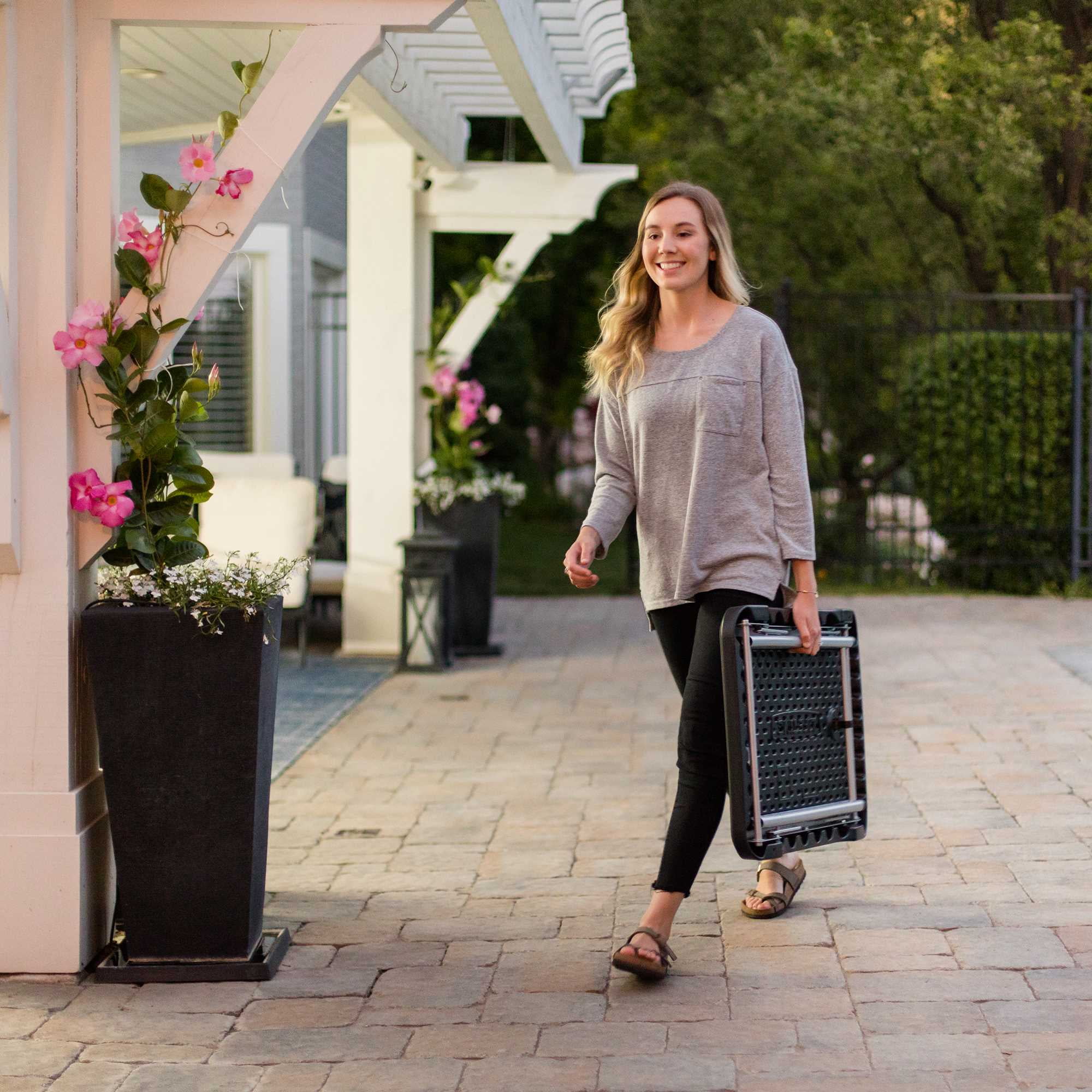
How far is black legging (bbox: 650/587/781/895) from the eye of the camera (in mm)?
3451

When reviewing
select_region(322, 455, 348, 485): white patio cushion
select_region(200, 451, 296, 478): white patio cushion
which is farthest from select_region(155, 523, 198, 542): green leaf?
select_region(322, 455, 348, 485): white patio cushion

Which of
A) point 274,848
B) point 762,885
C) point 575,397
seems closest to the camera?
point 762,885

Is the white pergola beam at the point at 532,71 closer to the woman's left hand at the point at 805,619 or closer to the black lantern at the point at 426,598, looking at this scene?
the black lantern at the point at 426,598

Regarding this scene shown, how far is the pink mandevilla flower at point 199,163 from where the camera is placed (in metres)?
3.53

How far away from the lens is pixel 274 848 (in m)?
4.74

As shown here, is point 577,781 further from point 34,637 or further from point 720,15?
point 720,15

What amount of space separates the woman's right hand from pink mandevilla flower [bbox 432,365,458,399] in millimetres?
4906

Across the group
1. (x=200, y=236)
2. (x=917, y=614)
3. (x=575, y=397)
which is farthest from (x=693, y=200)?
(x=575, y=397)

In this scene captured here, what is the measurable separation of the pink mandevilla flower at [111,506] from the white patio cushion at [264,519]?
441 cm

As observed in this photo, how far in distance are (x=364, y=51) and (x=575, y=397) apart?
61.7ft

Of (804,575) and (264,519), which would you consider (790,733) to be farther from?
(264,519)

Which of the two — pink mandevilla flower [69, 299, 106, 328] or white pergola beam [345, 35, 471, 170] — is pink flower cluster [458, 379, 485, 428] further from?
pink mandevilla flower [69, 299, 106, 328]

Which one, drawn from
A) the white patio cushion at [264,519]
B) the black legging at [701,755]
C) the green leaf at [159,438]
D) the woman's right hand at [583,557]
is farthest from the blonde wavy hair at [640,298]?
the white patio cushion at [264,519]

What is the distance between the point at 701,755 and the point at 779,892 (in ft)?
2.19
